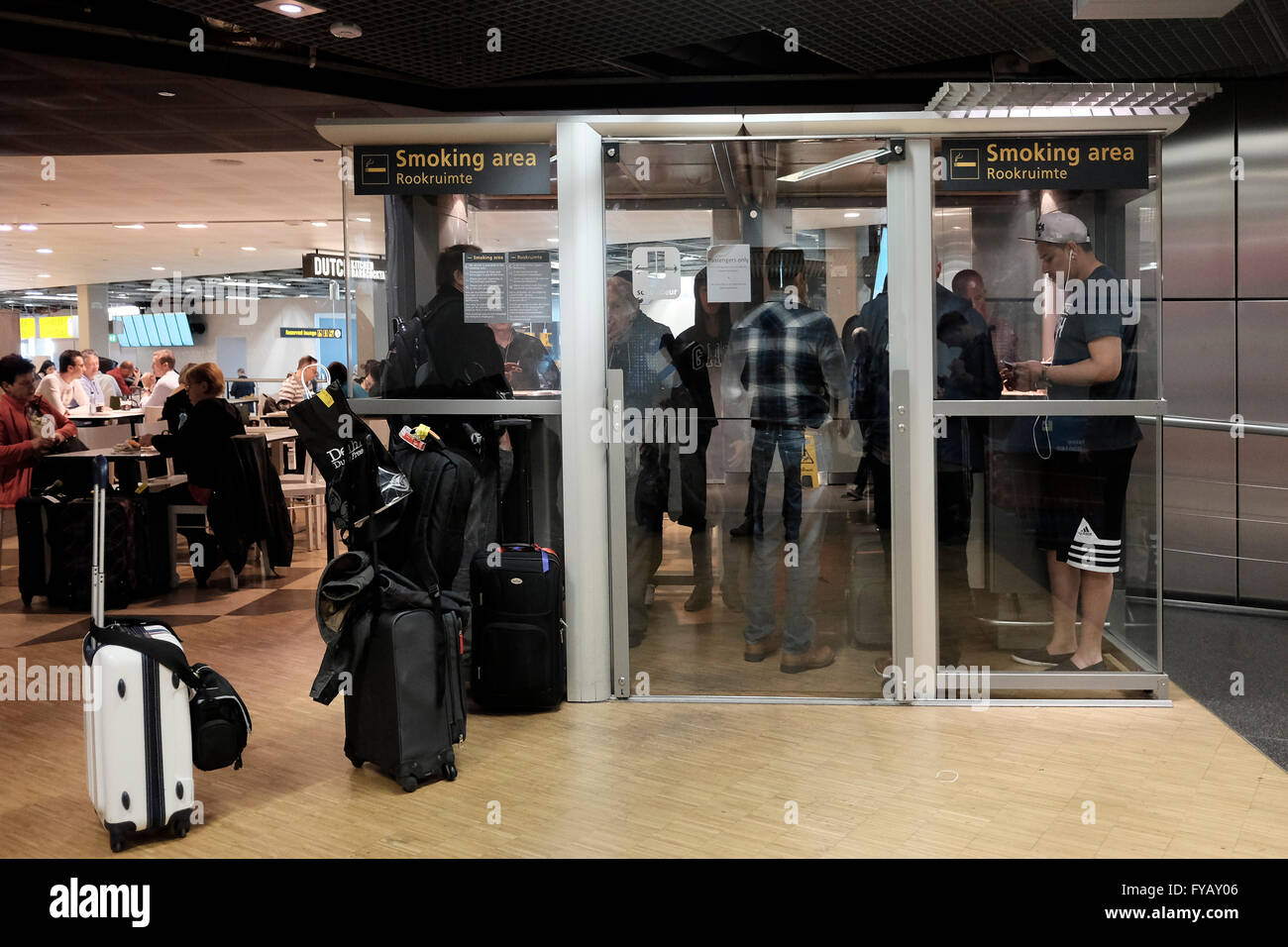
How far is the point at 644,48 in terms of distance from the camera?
5582 millimetres

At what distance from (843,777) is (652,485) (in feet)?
4.96

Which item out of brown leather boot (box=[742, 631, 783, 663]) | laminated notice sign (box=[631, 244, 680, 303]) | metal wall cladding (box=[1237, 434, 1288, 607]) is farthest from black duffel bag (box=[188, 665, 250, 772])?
metal wall cladding (box=[1237, 434, 1288, 607])

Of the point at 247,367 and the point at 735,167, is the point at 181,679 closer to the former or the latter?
the point at 735,167

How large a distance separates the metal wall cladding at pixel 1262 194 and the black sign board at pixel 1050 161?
2156 millimetres

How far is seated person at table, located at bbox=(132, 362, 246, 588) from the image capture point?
680 cm

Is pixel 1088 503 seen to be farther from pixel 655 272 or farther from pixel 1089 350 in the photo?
pixel 655 272

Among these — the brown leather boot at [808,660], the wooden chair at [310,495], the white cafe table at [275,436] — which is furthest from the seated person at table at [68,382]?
the brown leather boot at [808,660]

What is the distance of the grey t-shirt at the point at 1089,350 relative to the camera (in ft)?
14.8

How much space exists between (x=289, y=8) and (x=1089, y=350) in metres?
3.70

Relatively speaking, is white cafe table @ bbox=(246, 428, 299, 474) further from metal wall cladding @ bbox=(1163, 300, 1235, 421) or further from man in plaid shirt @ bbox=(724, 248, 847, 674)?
metal wall cladding @ bbox=(1163, 300, 1235, 421)

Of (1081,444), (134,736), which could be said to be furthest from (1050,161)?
(134,736)

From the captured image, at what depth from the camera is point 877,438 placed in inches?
179

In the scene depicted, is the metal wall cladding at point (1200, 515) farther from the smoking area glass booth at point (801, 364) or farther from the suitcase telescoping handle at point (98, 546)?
the suitcase telescoping handle at point (98, 546)
